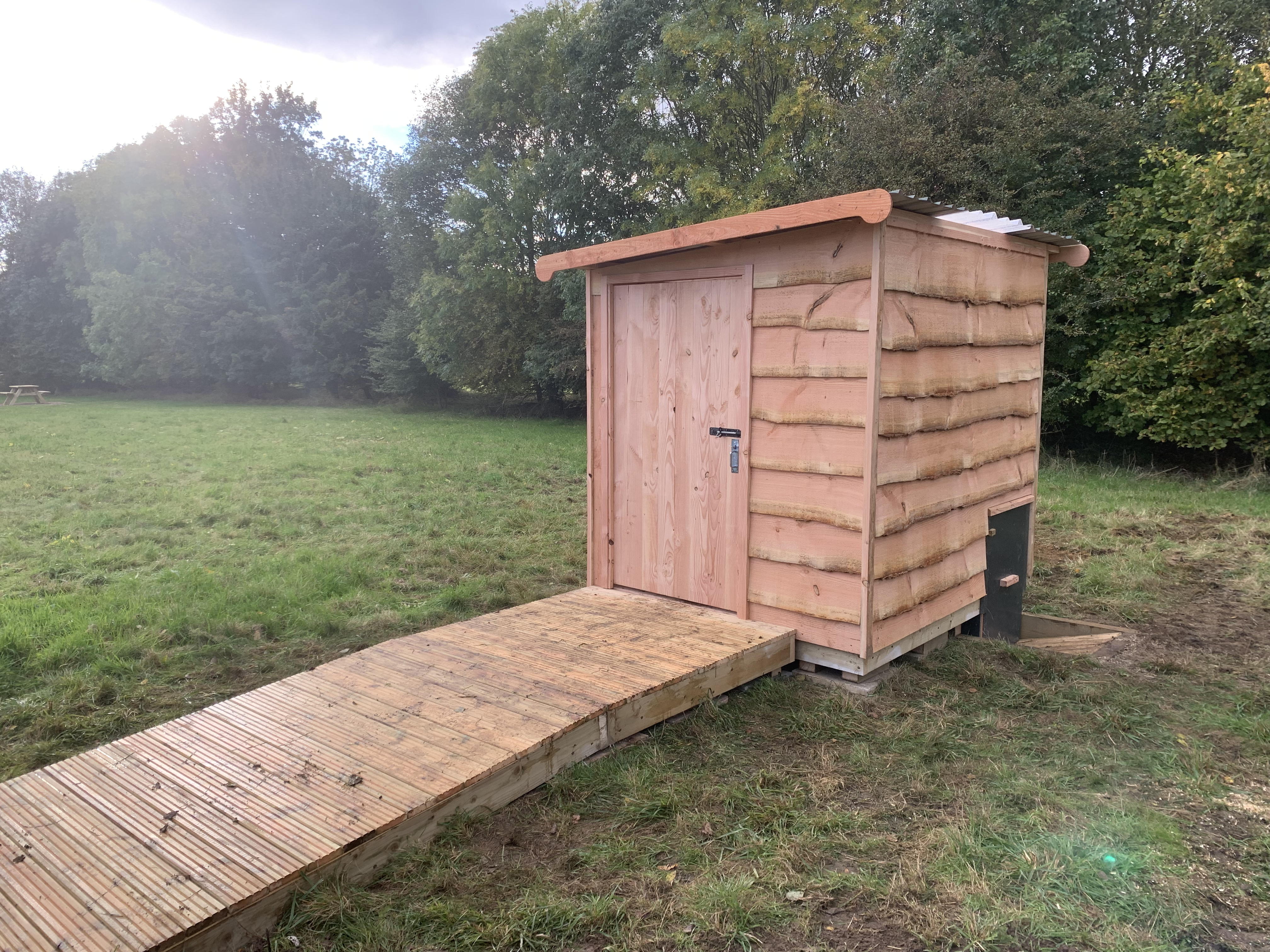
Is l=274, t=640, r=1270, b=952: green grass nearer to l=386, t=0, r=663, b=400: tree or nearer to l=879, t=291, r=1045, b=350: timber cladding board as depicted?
l=879, t=291, r=1045, b=350: timber cladding board

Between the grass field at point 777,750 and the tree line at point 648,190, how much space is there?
4.49 m

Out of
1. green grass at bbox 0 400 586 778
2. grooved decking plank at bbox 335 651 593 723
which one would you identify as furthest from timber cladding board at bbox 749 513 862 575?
green grass at bbox 0 400 586 778

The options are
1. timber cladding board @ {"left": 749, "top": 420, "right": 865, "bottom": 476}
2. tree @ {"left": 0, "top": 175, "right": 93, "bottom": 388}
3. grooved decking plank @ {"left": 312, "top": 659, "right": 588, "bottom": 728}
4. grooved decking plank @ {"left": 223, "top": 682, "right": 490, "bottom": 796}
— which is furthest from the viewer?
tree @ {"left": 0, "top": 175, "right": 93, "bottom": 388}

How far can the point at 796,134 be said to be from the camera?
770 inches

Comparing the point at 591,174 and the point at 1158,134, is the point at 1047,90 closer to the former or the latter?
the point at 1158,134

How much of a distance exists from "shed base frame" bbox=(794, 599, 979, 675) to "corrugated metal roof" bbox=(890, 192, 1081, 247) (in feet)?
Answer: 7.74

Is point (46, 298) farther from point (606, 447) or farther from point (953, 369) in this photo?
point (953, 369)

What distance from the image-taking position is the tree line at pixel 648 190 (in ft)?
39.8

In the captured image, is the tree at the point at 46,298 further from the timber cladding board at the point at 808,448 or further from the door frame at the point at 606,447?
the timber cladding board at the point at 808,448

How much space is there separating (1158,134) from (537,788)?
49.3 ft

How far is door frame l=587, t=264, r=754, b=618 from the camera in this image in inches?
197

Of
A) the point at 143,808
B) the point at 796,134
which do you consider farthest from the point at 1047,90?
the point at 143,808

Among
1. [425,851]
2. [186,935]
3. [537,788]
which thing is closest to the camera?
[186,935]

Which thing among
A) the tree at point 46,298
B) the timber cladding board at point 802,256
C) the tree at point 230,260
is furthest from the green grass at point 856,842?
the tree at point 46,298
